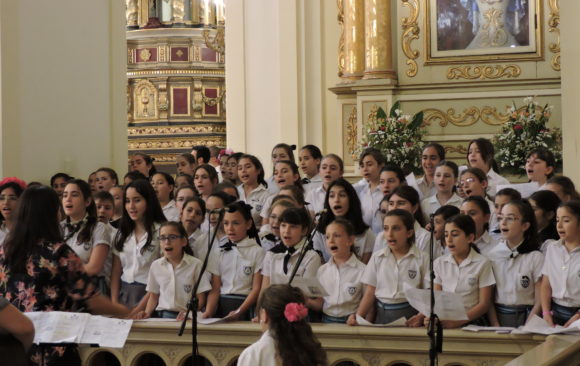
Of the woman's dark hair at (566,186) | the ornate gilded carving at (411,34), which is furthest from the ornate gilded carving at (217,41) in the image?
the woman's dark hair at (566,186)

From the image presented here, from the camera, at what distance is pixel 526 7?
511 inches

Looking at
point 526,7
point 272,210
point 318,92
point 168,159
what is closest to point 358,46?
point 318,92

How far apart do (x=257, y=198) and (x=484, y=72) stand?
5.36m

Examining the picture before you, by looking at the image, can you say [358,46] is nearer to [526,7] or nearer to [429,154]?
[526,7]

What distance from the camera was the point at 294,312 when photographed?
13.9ft

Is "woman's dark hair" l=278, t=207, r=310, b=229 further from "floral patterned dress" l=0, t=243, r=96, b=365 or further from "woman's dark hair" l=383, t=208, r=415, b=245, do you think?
"floral patterned dress" l=0, t=243, r=96, b=365

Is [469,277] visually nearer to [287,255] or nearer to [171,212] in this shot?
[287,255]

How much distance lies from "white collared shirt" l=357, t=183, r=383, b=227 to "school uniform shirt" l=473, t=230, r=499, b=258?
53.0 inches

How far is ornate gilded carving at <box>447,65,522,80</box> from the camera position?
13.0 m

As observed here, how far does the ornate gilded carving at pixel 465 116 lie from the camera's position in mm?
13031

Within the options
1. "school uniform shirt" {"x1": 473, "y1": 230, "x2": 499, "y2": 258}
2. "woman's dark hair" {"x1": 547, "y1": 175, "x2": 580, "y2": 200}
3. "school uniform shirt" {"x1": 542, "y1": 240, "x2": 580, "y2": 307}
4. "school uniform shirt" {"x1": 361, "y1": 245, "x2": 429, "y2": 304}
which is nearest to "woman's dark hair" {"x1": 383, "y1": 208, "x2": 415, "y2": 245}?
"school uniform shirt" {"x1": 361, "y1": 245, "x2": 429, "y2": 304}

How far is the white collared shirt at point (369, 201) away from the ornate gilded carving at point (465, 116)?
15.8ft

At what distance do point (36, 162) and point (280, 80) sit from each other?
5305 millimetres

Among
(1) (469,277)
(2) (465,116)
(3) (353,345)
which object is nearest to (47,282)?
(3) (353,345)
